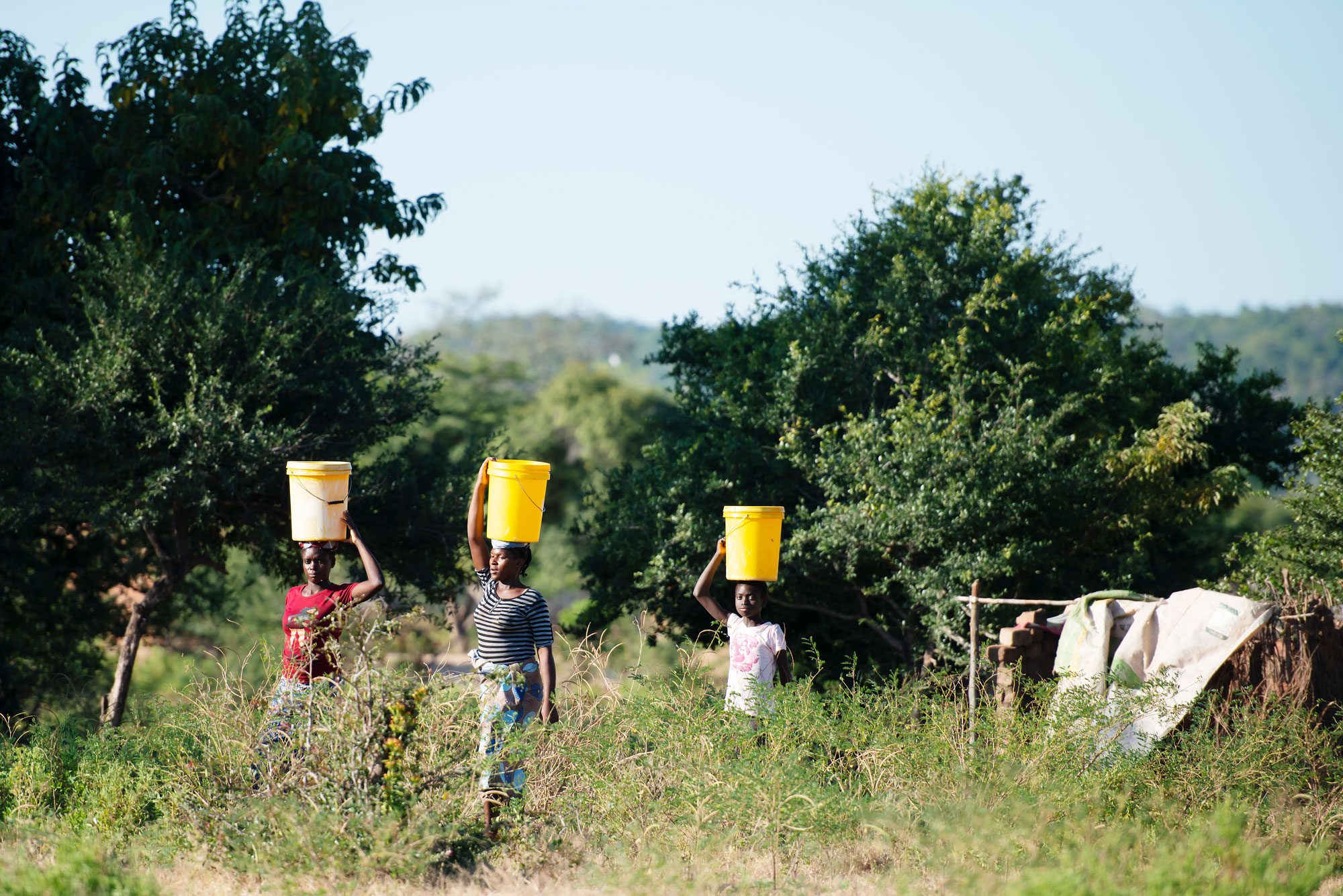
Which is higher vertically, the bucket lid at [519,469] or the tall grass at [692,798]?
the bucket lid at [519,469]

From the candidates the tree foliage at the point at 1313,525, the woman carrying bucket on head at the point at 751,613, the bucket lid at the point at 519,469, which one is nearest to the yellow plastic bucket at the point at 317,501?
the bucket lid at the point at 519,469

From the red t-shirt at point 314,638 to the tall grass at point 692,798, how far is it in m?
0.21

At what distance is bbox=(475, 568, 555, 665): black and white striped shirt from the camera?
16.9 feet

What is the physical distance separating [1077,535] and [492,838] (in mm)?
7692

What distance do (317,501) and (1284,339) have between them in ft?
310

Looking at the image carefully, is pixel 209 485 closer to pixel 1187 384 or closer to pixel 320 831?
pixel 320 831

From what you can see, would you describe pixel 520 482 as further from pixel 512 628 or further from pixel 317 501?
pixel 317 501

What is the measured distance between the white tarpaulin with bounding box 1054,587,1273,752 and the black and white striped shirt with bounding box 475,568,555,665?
2.70 metres

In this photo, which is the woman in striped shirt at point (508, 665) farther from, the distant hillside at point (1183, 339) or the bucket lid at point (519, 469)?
the distant hillside at point (1183, 339)

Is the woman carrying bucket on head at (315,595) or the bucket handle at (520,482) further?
the bucket handle at (520,482)

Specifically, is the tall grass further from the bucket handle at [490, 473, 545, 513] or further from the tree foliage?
the tree foliage

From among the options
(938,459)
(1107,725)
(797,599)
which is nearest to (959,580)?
(938,459)

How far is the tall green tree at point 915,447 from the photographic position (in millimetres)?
9773

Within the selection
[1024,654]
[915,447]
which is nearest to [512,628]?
[1024,654]
